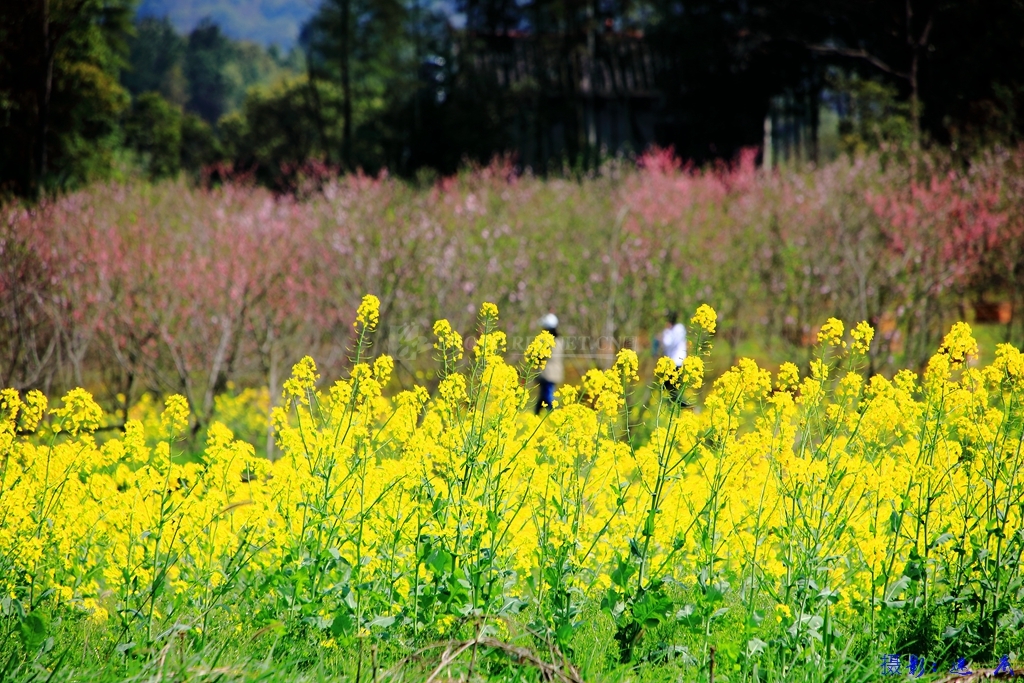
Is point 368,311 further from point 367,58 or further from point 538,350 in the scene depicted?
point 367,58

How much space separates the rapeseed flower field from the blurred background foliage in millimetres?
6978

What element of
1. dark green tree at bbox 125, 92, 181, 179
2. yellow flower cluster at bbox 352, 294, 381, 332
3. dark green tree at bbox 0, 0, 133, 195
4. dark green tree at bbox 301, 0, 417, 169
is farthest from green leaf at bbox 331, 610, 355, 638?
dark green tree at bbox 301, 0, 417, 169

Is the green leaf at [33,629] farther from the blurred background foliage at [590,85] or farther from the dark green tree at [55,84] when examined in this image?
the blurred background foliage at [590,85]

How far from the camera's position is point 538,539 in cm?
376

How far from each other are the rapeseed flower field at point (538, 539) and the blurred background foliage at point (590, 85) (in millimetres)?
6978

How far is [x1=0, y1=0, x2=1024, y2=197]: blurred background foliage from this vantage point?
14562 millimetres

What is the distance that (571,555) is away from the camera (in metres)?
3.69

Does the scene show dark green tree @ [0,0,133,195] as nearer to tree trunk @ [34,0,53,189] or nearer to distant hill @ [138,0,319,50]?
tree trunk @ [34,0,53,189]

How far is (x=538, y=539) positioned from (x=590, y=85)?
21.6 metres

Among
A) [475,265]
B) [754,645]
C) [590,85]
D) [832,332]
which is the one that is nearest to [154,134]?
[590,85]

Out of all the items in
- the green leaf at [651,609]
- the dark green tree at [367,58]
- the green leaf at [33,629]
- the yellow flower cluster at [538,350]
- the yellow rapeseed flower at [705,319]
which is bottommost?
the green leaf at [651,609]

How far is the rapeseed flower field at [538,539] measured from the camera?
11.2 ft

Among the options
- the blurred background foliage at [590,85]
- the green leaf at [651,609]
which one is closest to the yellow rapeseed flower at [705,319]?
the green leaf at [651,609]

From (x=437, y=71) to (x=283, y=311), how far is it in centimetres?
1445
